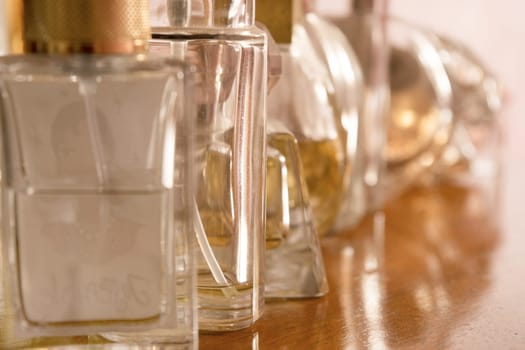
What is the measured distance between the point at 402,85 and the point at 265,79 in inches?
13.7

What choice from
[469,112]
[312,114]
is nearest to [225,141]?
[312,114]

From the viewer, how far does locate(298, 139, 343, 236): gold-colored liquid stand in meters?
0.53

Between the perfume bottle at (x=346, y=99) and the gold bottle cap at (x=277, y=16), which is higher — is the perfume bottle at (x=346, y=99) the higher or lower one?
the lower one

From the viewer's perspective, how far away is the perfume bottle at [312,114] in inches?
19.8

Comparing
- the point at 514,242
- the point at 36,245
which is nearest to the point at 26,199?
the point at 36,245

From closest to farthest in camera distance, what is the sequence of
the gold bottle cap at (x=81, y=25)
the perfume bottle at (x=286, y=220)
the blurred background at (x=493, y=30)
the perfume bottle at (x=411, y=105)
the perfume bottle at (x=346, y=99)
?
the gold bottle cap at (x=81, y=25), the perfume bottle at (x=286, y=220), the perfume bottle at (x=346, y=99), the perfume bottle at (x=411, y=105), the blurred background at (x=493, y=30)

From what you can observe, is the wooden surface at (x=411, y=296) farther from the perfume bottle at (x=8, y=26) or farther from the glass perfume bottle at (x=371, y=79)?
the perfume bottle at (x=8, y=26)

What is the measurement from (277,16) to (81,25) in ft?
0.54

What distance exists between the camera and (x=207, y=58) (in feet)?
1.21

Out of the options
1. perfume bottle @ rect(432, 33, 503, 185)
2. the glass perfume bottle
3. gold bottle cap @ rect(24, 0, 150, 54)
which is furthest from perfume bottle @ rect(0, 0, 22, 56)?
perfume bottle @ rect(432, 33, 503, 185)

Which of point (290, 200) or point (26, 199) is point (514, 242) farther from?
point (26, 199)

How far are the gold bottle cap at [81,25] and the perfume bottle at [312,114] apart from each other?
0.15 metres

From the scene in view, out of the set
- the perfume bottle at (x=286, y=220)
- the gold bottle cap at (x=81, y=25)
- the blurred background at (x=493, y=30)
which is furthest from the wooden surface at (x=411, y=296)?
the blurred background at (x=493, y=30)

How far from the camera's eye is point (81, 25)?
322 mm
